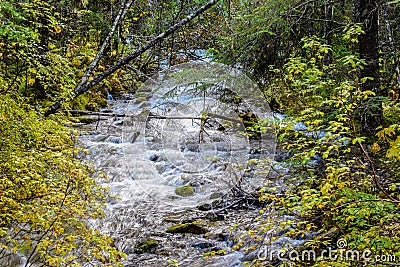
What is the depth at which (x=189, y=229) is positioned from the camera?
5.91 metres

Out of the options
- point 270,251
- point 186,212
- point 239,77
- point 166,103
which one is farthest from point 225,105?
point 270,251

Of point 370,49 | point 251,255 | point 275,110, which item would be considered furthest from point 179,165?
point 370,49

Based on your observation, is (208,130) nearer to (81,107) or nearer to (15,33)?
(81,107)

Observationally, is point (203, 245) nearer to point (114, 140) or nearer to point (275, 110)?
point (114, 140)

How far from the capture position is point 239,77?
7.09m

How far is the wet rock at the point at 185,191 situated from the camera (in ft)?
23.8

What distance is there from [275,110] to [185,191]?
3.40m

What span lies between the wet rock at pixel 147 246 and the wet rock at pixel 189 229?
0.41 m

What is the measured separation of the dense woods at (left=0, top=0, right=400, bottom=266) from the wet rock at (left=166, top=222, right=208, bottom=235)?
2.58ft

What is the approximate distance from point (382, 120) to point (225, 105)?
3.01 meters

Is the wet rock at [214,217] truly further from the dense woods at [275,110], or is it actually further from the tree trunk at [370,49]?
the tree trunk at [370,49]

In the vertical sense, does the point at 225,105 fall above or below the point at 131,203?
above

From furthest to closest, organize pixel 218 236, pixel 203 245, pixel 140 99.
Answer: pixel 140 99 → pixel 218 236 → pixel 203 245

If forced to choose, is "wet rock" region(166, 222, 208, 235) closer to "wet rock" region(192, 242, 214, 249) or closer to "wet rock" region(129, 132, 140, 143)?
"wet rock" region(192, 242, 214, 249)
